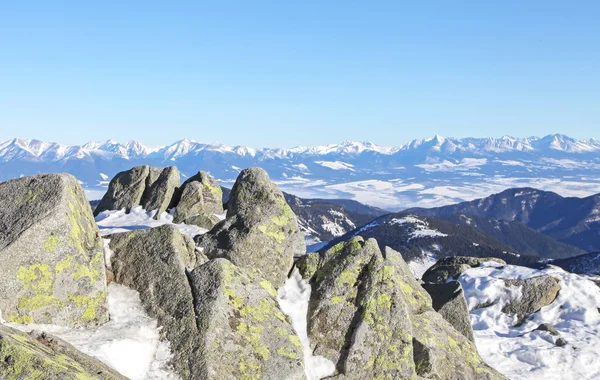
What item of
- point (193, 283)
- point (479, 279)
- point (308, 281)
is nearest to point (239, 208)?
point (308, 281)

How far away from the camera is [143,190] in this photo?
4475 centimetres

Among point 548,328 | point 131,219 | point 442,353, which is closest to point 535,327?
point 548,328

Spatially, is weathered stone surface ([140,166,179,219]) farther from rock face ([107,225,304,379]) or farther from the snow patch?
rock face ([107,225,304,379])

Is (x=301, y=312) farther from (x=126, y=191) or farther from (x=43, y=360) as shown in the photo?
(x=126, y=191)

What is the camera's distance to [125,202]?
44.3 m

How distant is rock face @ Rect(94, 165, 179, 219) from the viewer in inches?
1672

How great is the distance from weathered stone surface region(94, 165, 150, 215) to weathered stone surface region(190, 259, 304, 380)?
29.9 m

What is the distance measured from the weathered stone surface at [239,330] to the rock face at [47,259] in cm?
337

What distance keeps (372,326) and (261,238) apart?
242 inches

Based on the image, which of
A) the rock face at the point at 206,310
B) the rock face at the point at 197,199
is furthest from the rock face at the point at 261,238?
the rock face at the point at 197,199

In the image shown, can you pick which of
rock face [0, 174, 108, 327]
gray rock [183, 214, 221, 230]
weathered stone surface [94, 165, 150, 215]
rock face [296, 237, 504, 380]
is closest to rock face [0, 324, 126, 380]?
rock face [0, 174, 108, 327]

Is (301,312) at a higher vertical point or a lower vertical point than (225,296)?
lower

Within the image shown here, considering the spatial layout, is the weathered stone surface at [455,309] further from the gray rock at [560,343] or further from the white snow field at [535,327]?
the gray rock at [560,343]

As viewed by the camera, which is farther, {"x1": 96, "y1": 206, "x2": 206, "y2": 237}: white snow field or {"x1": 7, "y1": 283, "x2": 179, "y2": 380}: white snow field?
{"x1": 96, "y1": 206, "x2": 206, "y2": 237}: white snow field
